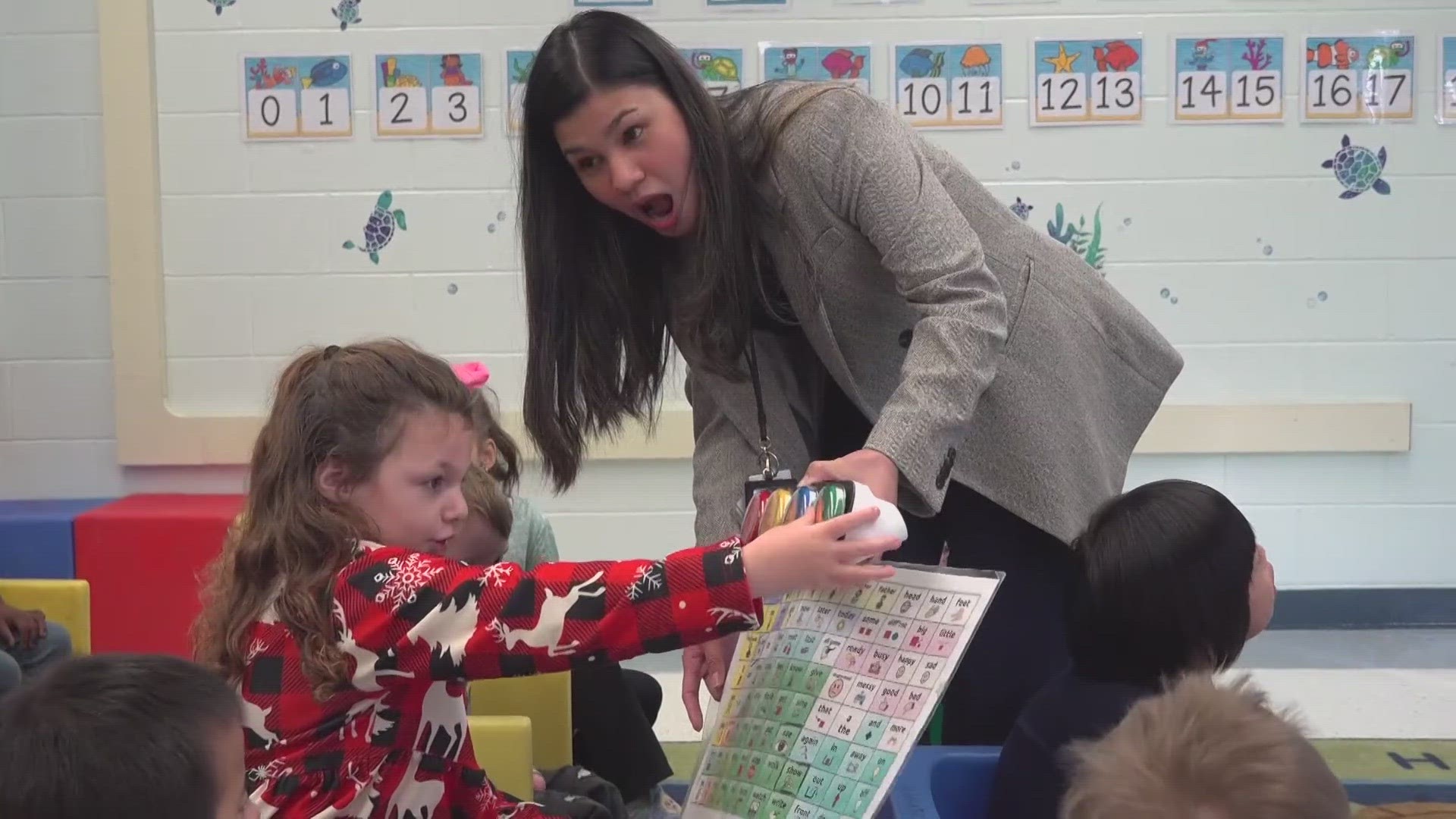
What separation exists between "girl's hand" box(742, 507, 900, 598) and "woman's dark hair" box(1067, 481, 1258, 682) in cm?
35

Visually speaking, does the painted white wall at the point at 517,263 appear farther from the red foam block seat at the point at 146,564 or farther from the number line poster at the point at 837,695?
the number line poster at the point at 837,695

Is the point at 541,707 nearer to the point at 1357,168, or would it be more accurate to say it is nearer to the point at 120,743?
the point at 120,743

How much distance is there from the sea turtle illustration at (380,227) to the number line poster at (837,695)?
2.53 meters

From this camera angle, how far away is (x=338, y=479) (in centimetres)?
148

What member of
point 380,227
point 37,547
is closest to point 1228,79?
point 380,227

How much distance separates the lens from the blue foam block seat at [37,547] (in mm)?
3434

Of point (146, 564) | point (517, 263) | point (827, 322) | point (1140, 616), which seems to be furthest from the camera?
point (517, 263)

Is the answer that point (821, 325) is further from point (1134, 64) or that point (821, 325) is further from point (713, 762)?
point (1134, 64)

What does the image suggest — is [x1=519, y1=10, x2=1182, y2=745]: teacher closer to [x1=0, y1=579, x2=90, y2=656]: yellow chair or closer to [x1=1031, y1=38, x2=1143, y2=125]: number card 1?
[x1=0, y1=579, x2=90, y2=656]: yellow chair

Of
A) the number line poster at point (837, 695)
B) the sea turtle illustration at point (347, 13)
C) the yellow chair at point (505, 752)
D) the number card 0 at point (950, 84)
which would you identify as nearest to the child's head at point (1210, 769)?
the number line poster at point (837, 695)

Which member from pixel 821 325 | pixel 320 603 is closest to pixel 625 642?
pixel 320 603

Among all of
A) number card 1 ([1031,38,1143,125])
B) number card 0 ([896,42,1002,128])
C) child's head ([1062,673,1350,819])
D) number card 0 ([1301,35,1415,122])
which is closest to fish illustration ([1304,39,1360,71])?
number card 0 ([1301,35,1415,122])

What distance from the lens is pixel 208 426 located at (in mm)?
3709

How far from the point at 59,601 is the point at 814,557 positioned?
2195 mm
